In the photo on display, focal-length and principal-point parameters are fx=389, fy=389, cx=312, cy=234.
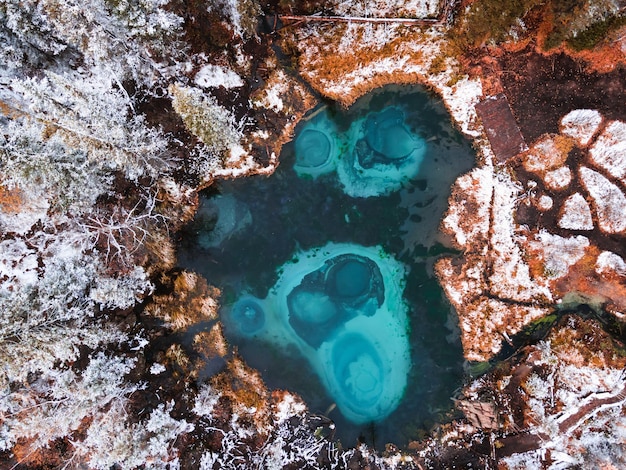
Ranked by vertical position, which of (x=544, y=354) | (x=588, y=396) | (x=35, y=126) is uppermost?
(x=35, y=126)

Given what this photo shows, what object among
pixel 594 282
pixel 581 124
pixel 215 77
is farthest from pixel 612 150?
pixel 215 77

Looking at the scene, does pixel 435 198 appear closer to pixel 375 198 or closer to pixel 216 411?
pixel 375 198

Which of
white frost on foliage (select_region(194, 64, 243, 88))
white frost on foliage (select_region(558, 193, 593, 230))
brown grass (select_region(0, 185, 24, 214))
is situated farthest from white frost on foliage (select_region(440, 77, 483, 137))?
brown grass (select_region(0, 185, 24, 214))

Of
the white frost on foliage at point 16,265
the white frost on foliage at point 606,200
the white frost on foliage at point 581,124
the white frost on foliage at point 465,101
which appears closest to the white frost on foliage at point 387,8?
the white frost on foliage at point 465,101

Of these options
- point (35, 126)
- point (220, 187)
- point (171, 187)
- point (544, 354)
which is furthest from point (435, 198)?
point (35, 126)

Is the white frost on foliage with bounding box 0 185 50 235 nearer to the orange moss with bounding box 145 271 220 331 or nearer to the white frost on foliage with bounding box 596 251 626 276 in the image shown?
the orange moss with bounding box 145 271 220 331
